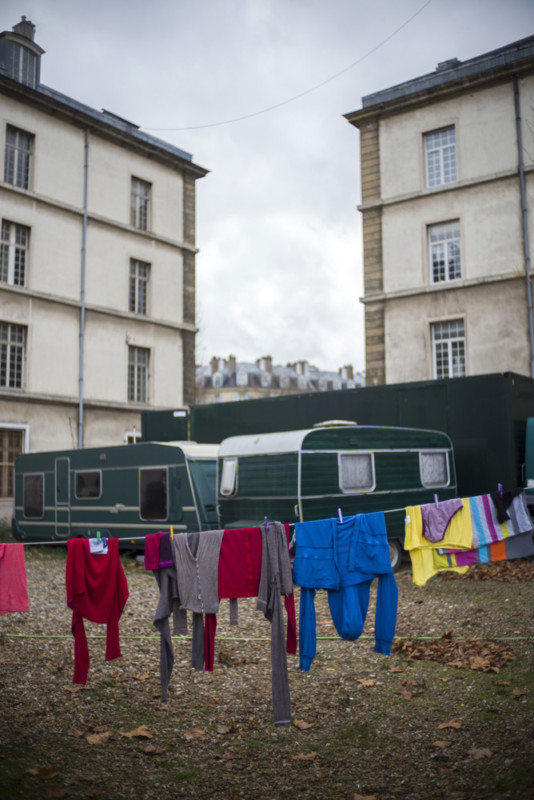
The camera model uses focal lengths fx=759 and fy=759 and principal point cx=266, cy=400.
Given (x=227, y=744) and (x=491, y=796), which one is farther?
(x=227, y=744)

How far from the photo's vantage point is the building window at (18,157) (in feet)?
78.9

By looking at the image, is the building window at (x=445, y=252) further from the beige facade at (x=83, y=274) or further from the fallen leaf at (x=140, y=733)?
the fallen leaf at (x=140, y=733)

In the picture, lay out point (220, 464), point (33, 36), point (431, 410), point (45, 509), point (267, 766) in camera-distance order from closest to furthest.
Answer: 1. point (267, 766)
2. point (220, 464)
3. point (431, 410)
4. point (45, 509)
5. point (33, 36)

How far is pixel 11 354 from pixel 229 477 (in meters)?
12.2

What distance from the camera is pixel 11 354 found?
928 inches

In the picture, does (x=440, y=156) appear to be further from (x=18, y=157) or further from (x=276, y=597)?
(x=276, y=597)

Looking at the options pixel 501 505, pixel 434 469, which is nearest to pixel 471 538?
pixel 501 505

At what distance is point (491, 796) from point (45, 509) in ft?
48.5

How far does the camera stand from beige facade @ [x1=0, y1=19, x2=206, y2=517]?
934 inches

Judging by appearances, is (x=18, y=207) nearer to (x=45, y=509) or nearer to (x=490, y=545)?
(x=45, y=509)

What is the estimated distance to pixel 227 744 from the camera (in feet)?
22.5

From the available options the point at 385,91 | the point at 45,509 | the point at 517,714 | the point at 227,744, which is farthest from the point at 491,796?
the point at 385,91

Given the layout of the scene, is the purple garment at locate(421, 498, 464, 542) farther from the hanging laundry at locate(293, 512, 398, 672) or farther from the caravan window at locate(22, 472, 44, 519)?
the caravan window at locate(22, 472, 44, 519)

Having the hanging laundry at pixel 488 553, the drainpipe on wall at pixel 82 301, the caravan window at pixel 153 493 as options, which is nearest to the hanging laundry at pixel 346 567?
the hanging laundry at pixel 488 553
